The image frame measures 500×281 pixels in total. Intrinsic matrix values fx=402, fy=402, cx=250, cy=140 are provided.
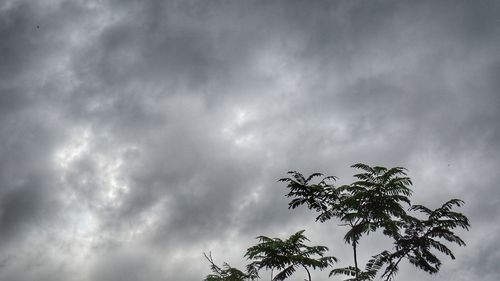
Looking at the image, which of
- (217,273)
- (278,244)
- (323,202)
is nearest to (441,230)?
(323,202)

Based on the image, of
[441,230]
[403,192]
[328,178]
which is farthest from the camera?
[328,178]

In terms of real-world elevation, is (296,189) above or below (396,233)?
above

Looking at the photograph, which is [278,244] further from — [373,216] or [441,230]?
[441,230]

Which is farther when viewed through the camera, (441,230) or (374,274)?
(374,274)

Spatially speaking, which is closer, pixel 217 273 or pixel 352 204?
pixel 352 204

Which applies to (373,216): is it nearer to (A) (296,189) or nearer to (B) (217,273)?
(A) (296,189)

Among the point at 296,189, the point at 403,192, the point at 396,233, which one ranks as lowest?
the point at 396,233

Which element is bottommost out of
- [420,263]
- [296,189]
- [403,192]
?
[420,263]

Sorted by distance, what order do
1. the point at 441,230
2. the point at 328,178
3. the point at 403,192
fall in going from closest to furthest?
the point at 441,230 < the point at 403,192 < the point at 328,178

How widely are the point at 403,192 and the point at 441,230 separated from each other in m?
1.80

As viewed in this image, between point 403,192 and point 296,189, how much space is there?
12.9 feet

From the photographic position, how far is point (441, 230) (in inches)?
548

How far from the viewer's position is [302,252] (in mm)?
15695

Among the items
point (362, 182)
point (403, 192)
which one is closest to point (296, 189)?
point (362, 182)
